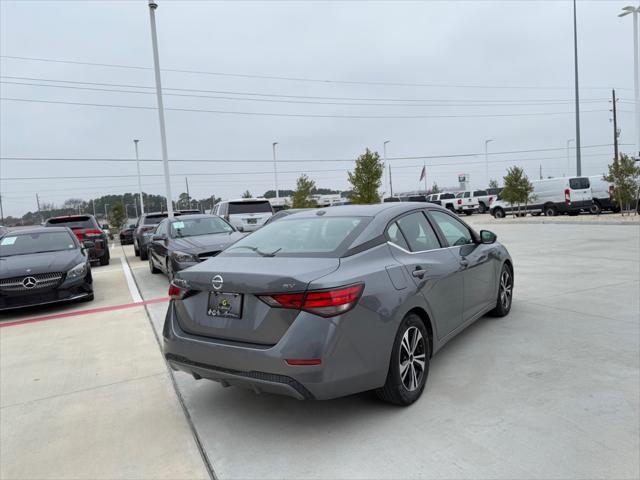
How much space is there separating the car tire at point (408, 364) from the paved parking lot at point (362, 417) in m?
0.12

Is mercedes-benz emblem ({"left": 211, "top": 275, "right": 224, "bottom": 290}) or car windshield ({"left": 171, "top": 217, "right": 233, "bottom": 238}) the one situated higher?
car windshield ({"left": 171, "top": 217, "right": 233, "bottom": 238})

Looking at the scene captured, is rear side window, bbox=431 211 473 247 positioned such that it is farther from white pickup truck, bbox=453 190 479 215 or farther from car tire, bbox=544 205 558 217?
white pickup truck, bbox=453 190 479 215

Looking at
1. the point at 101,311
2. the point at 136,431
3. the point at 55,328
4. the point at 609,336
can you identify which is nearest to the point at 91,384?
the point at 136,431

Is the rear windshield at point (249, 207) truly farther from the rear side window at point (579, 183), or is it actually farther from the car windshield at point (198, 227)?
the rear side window at point (579, 183)

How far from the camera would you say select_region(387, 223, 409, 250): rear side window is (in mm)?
3860

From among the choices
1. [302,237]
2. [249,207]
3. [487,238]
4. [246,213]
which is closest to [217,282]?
[302,237]

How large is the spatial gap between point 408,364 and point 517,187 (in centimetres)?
2558

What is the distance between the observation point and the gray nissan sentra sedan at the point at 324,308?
117 inches

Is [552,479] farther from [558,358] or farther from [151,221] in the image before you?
[151,221]

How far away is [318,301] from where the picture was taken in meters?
2.97

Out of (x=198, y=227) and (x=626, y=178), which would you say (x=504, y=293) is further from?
(x=626, y=178)

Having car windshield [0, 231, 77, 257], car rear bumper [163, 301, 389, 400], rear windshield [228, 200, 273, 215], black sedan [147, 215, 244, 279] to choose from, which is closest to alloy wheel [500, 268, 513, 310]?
car rear bumper [163, 301, 389, 400]

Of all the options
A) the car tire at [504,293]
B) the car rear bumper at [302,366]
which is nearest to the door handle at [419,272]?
the car rear bumper at [302,366]

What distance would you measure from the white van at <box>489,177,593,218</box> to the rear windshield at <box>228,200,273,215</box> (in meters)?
17.4
